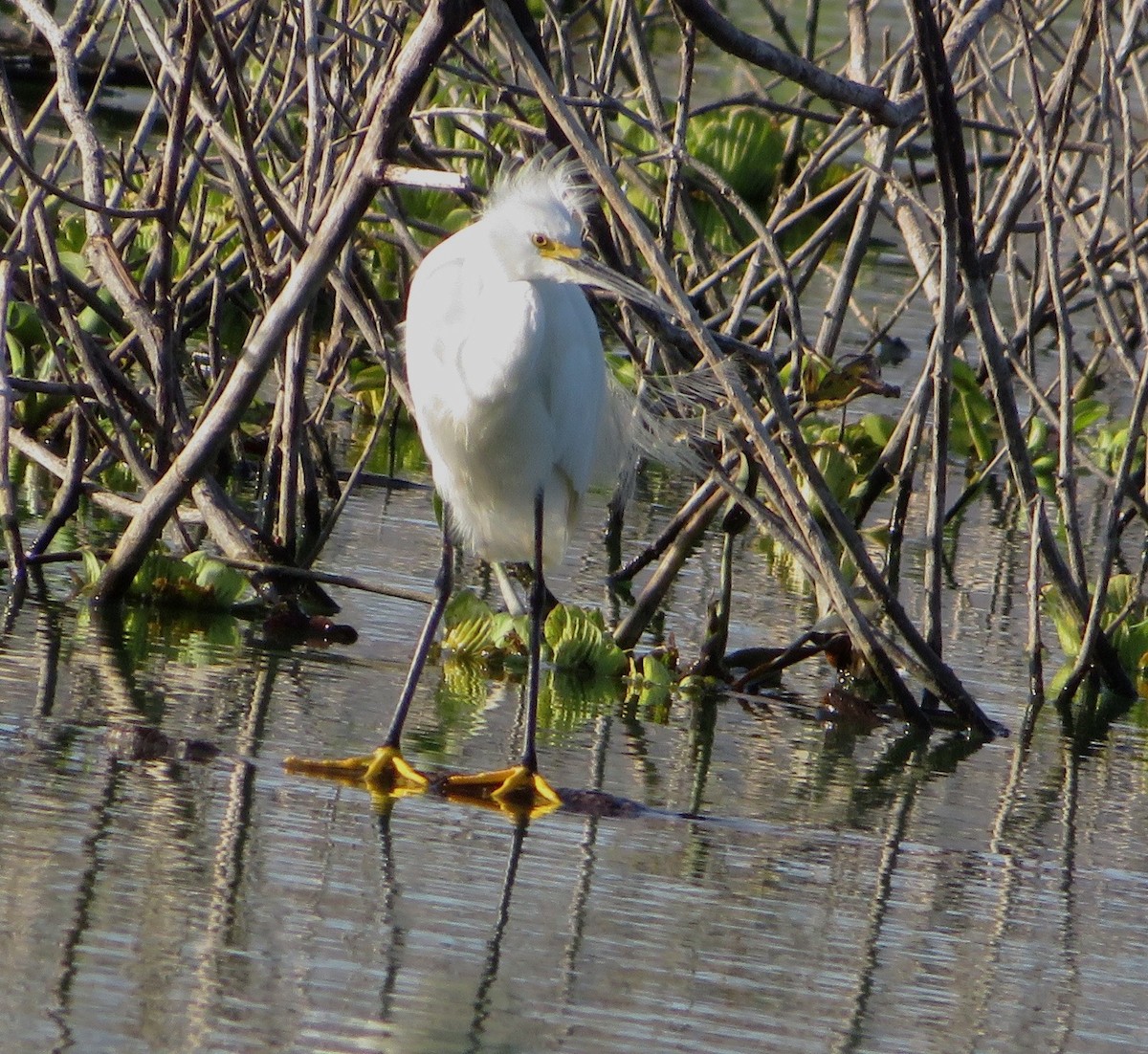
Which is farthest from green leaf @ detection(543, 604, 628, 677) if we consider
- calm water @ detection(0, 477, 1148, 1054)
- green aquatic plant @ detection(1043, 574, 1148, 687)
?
green aquatic plant @ detection(1043, 574, 1148, 687)

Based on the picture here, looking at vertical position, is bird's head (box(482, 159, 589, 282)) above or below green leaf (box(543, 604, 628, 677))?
above

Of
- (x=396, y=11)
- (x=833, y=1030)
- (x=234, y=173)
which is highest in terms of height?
(x=396, y=11)

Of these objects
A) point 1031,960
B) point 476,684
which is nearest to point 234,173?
point 476,684

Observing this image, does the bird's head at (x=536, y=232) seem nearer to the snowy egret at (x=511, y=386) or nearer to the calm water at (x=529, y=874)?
the snowy egret at (x=511, y=386)

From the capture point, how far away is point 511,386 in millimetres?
4512

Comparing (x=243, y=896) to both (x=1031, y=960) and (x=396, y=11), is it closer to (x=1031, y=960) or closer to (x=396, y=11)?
(x=1031, y=960)

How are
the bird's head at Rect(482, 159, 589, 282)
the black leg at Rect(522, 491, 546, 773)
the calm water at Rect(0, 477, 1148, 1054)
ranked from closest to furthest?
the calm water at Rect(0, 477, 1148, 1054) < the black leg at Rect(522, 491, 546, 773) < the bird's head at Rect(482, 159, 589, 282)

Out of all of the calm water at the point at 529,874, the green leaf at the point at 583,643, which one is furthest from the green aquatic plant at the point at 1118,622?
the green leaf at the point at 583,643

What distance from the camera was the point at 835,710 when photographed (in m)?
5.07

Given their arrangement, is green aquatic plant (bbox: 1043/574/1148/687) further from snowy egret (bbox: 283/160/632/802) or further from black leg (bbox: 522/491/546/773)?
black leg (bbox: 522/491/546/773)

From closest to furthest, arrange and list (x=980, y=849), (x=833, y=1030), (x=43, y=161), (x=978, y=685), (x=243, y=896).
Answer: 1. (x=833, y=1030)
2. (x=243, y=896)
3. (x=980, y=849)
4. (x=978, y=685)
5. (x=43, y=161)

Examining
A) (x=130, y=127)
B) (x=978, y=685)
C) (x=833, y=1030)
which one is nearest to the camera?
(x=833, y=1030)

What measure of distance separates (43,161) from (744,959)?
8142 millimetres

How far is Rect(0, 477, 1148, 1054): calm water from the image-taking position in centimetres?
288
